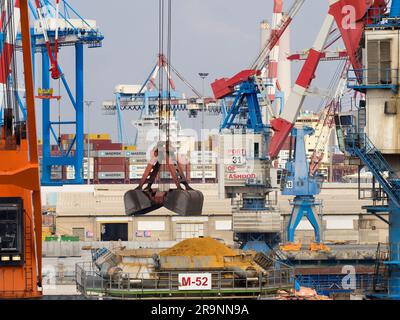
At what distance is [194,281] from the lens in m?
25.9

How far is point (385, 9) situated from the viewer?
32281 mm

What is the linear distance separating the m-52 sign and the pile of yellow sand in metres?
1.27

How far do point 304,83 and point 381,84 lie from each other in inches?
1891

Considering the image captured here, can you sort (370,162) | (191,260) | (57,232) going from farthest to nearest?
(57,232) → (370,162) → (191,260)

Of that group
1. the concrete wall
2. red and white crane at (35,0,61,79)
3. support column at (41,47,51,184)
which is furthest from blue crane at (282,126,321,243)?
support column at (41,47,51,184)

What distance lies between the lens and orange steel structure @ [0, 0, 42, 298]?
35188 millimetres

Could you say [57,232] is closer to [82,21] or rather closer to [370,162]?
[82,21]

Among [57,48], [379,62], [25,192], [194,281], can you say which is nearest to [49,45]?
[57,48]

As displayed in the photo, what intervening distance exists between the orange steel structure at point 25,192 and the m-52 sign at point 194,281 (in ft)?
30.9

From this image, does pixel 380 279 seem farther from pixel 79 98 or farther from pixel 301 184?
pixel 79 98

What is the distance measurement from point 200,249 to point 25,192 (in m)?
9.85

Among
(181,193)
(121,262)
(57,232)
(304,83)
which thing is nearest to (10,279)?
(181,193)

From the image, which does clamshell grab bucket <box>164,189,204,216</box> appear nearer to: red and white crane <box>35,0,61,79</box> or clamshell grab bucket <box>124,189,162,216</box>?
clamshell grab bucket <box>124,189,162,216</box>

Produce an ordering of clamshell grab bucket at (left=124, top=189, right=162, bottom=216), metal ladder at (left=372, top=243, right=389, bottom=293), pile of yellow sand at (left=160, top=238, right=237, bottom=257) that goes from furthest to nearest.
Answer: clamshell grab bucket at (left=124, top=189, right=162, bottom=216) → metal ladder at (left=372, top=243, right=389, bottom=293) → pile of yellow sand at (left=160, top=238, right=237, bottom=257)
